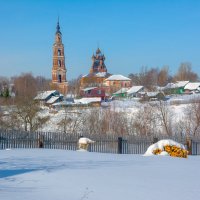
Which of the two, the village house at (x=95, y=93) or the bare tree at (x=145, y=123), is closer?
the bare tree at (x=145, y=123)

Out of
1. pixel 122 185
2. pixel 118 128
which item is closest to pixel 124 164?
pixel 122 185

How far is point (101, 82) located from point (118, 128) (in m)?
77.6

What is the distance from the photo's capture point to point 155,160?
38.6 ft

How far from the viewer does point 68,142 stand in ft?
56.7

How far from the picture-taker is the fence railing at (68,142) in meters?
17.0

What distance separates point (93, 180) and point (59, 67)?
3189 inches

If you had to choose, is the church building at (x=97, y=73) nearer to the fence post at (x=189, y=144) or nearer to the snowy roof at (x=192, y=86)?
the snowy roof at (x=192, y=86)

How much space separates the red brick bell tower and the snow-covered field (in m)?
76.1

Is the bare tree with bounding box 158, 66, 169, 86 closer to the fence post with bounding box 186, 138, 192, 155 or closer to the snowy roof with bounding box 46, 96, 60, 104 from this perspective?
the snowy roof with bounding box 46, 96, 60, 104

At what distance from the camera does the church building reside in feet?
336

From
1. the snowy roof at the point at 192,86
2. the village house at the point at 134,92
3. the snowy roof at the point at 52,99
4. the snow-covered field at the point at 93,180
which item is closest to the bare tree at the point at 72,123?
the snow-covered field at the point at 93,180

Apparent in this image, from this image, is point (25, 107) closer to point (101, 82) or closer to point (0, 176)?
point (0, 176)

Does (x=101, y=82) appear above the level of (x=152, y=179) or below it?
above

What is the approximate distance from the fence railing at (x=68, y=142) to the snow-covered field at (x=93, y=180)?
19.7 ft
